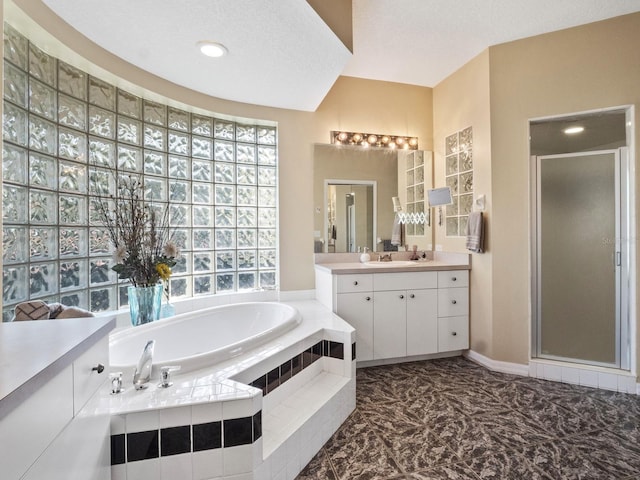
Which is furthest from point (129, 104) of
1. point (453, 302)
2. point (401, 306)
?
point (453, 302)

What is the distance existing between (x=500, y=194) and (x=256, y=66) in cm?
219

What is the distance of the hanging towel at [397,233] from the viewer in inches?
133

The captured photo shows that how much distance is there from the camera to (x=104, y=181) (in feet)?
7.34

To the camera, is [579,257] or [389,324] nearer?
[579,257]

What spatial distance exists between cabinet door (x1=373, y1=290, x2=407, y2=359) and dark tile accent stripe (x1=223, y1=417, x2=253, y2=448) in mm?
1641

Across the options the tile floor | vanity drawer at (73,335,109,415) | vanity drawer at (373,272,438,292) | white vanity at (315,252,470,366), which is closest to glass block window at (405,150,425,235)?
white vanity at (315,252,470,366)

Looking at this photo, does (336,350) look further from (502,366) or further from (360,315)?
(502,366)

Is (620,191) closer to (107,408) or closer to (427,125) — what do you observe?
(427,125)

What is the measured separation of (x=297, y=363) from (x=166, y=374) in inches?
31.3

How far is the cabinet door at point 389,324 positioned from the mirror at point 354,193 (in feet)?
2.34

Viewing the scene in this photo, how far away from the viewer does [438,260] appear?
11.0 feet

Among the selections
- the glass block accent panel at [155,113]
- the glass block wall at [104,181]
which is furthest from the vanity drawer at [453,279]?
the glass block accent panel at [155,113]

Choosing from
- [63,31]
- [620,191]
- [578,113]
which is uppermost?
[63,31]

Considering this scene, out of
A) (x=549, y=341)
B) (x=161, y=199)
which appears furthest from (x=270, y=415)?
(x=549, y=341)
